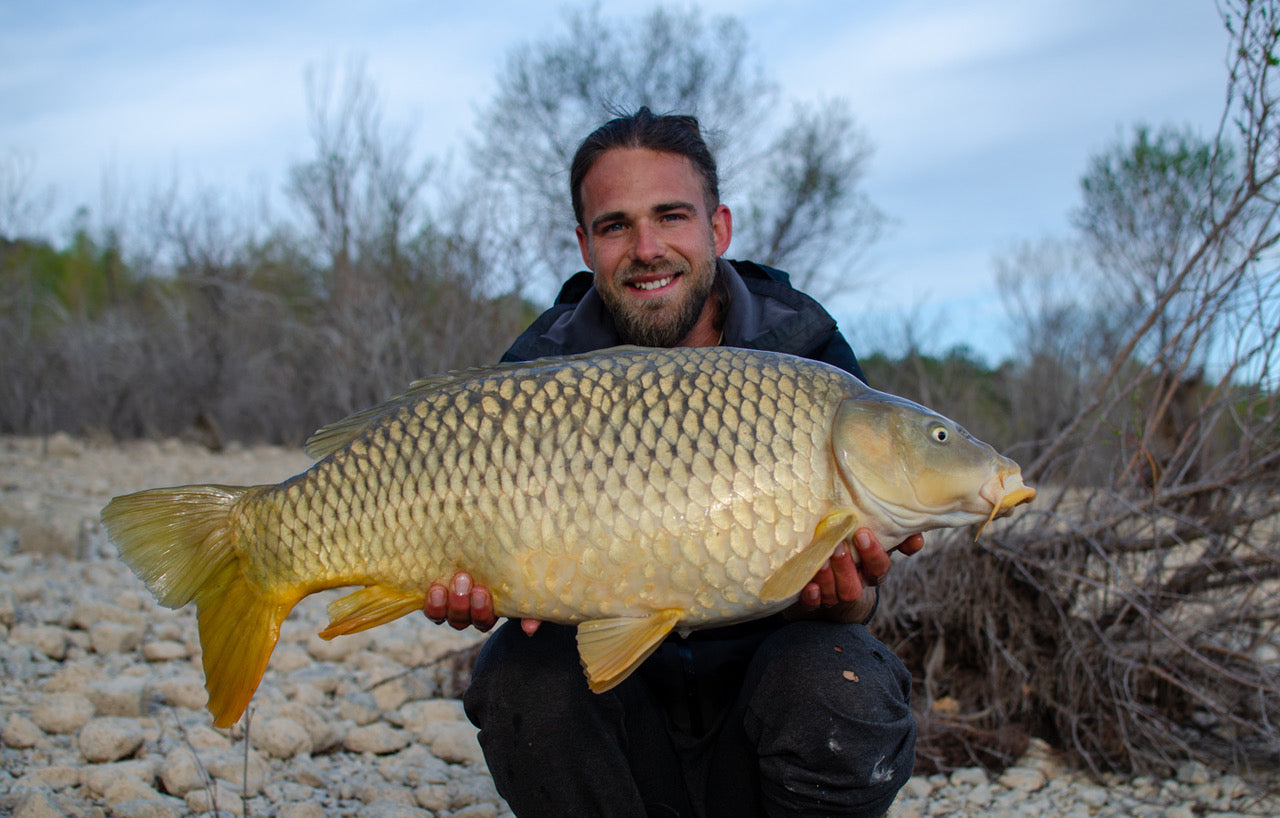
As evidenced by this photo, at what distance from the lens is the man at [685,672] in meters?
1.68

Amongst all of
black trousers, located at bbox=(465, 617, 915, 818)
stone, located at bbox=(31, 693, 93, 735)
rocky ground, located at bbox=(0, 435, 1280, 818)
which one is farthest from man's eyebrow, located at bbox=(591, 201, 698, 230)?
stone, located at bbox=(31, 693, 93, 735)

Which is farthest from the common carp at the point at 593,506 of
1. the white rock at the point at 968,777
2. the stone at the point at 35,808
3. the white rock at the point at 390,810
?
the white rock at the point at 968,777

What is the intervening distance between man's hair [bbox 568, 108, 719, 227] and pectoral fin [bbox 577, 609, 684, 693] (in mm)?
1274

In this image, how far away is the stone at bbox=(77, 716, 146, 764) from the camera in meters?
2.30

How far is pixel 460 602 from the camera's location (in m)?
1.65

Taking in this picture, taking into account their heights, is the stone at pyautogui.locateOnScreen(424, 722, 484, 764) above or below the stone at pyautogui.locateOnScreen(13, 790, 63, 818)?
below

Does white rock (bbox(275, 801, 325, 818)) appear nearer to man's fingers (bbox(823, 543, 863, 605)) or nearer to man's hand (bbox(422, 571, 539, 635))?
man's hand (bbox(422, 571, 539, 635))

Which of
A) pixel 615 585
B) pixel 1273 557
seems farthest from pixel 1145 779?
pixel 615 585

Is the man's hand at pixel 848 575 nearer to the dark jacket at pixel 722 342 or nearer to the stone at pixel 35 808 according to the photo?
the dark jacket at pixel 722 342

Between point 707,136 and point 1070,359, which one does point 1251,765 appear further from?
point 1070,359

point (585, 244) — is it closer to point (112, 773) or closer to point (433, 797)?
point (433, 797)

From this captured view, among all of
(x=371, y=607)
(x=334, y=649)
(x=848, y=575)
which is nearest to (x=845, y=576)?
(x=848, y=575)

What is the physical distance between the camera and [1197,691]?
8.93 feet

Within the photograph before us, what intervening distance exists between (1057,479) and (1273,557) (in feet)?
3.51
